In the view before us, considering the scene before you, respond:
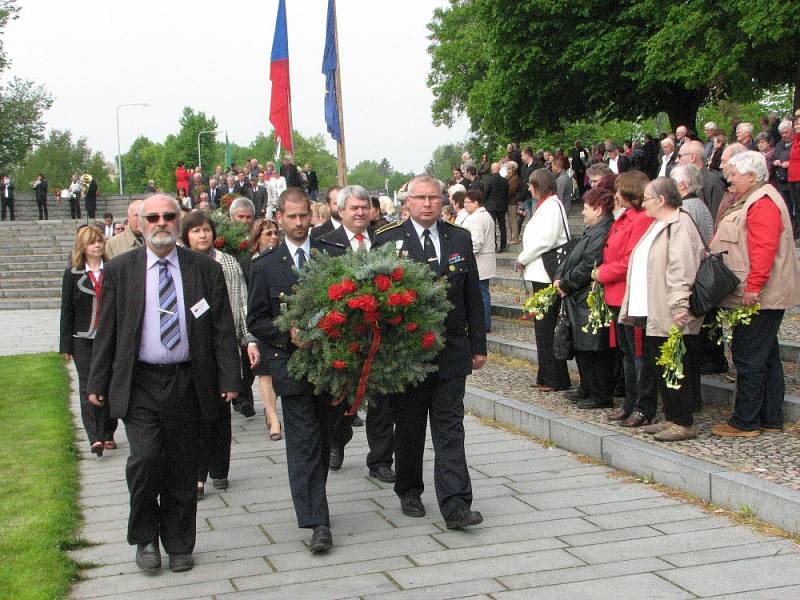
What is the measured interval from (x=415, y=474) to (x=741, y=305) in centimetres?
264

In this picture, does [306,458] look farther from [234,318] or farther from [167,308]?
[234,318]

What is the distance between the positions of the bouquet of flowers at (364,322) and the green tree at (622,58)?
67.3 feet

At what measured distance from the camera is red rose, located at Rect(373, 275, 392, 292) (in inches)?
228

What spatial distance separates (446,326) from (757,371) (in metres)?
2.50

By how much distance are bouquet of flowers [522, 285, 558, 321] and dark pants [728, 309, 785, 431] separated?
6.94 ft

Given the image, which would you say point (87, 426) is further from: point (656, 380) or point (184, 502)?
point (656, 380)

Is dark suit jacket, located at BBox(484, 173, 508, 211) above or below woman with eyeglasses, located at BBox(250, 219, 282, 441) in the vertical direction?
above

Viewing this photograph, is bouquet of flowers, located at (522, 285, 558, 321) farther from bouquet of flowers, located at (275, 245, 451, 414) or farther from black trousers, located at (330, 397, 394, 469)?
bouquet of flowers, located at (275, 245, 451, 414)

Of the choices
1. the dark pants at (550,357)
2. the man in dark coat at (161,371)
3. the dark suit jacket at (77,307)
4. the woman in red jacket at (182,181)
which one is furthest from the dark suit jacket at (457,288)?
the woman in red jacket at (182,181)

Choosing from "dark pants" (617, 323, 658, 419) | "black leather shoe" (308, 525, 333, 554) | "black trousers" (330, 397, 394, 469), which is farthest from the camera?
"dark pants" (617, 323, 658, 419)

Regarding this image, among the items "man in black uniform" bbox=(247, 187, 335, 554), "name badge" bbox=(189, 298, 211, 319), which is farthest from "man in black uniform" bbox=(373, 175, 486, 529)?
"name badge" bbox=(189, 298, 211, 319)

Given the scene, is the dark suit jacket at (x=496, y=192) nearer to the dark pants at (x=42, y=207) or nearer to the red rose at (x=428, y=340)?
the red rose at (x=428, y=340)

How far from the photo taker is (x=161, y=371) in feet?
18.8

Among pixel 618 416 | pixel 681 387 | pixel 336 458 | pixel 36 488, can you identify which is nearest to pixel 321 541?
pixel 336 458
